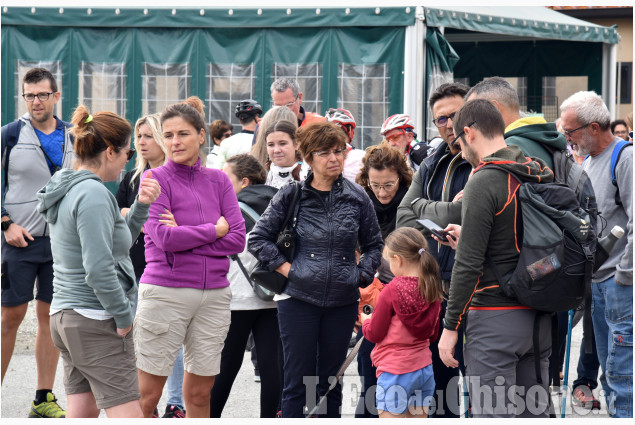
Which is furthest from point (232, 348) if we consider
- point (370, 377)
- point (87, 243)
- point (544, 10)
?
point (544, 10)

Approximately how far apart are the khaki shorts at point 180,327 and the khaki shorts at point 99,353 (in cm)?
58

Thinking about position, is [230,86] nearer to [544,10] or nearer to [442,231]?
[544,10]

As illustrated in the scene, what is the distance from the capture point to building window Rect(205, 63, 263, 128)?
11875 millimetres

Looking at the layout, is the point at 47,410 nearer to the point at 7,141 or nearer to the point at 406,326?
the point at 7,141

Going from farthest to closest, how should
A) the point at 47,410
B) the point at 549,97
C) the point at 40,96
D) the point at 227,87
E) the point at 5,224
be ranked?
the point at 549,97 → the point at 227,87 → the point at 40,96 → the point at 5,224 → the point at 47,410

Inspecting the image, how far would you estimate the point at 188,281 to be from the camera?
4.40 meters

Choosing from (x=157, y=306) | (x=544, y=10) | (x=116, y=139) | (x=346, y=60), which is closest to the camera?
(x=116, y=139)

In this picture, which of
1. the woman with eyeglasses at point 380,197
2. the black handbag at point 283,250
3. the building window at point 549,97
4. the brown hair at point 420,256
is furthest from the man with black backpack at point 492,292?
the building window at point 549,97

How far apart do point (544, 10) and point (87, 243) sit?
1285 centimetres

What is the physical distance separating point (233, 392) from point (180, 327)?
2.04 meters

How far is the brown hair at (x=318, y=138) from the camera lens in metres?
4.55

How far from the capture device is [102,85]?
12.1 metres

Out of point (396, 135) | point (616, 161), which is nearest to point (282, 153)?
point (396, 135)
